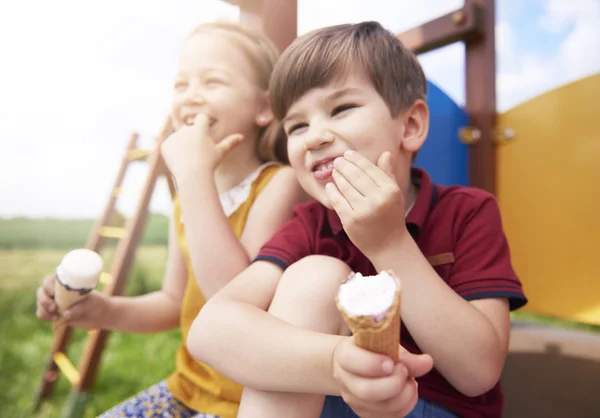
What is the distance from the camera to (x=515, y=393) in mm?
941

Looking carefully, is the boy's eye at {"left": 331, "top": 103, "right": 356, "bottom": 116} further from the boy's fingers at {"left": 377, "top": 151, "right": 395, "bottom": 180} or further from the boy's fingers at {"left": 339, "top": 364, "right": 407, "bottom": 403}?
the boy's fingers at {"left": 339, "top": 364, "right": 407, "bottom": 403}

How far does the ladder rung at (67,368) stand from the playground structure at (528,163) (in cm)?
2

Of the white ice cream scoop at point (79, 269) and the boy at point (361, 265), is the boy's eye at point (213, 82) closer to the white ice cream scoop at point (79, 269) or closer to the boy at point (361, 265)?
the boy at point (361, 265)

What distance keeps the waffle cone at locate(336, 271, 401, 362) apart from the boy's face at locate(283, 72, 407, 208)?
0.26 meters

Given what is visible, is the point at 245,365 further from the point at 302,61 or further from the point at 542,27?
the point at 542,27

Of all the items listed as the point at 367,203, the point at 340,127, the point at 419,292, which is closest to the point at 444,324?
the point at 419,292

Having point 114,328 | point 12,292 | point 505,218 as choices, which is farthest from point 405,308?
point 12,292

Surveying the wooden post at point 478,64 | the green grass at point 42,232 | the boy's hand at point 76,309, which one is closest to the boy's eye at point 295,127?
the boy's hand at point 76,309

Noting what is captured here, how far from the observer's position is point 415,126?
0.59 metres

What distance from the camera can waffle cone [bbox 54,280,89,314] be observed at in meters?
0.65

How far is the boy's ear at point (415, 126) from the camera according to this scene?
0.58m

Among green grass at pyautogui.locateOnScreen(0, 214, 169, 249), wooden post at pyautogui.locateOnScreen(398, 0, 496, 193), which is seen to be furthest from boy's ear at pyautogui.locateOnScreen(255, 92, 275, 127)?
green grass at pyautogui.locateOnScreen(0, 214, 169, 249)

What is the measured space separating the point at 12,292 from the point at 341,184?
2.06 m

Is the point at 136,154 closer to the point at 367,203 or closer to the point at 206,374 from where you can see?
the point at 206,374
